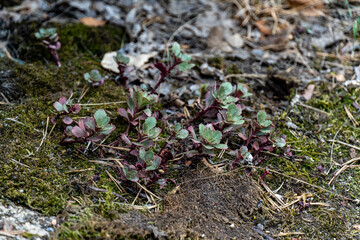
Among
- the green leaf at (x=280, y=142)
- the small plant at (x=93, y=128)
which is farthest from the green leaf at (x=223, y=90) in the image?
the small plant at (x=93, y=128)

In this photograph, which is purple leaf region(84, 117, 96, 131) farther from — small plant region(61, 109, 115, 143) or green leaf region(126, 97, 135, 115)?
green leaf region(126, 97, 135, 115)

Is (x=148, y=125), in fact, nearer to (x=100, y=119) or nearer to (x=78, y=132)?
(x=100, y=119)

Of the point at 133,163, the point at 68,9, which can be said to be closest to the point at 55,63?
the point at 68,9

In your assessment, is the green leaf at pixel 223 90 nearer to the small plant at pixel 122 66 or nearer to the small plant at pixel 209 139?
the small plant at pixel 209 139

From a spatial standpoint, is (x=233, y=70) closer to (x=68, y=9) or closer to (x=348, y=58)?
(x=348, y=58)

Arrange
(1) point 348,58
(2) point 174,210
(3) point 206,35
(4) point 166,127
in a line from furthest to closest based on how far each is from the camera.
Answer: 1. (3) point 206,35
2. (1) point 348,58
3. (4) point 166,127
4. (2) point 174,210

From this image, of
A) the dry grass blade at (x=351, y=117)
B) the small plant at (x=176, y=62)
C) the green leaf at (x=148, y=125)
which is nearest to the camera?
the green leaf at (x=148, y=125)
